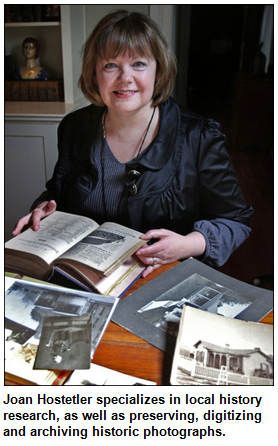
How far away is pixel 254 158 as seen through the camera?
182 inches

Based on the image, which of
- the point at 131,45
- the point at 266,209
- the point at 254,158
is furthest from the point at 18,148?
the point at 254,158

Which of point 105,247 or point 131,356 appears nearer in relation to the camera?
point 131,356

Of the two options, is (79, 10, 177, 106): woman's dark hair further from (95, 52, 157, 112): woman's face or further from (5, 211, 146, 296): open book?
(5, 211, 146, 296): open book

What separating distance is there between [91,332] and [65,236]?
333mm

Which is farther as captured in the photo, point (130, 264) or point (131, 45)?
point (131, 45)

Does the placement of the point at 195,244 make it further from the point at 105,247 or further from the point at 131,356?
the point at 131,356

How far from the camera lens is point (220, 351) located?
713mm

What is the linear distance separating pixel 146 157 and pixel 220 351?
2.19ft

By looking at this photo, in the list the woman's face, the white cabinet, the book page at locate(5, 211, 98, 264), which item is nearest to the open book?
the book page at locate(5, 211, 98, 264)

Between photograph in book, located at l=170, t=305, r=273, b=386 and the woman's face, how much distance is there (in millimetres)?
671

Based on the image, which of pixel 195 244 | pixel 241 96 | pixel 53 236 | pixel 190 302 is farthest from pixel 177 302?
pixel 241 96

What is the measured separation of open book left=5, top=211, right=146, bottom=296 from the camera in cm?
90
